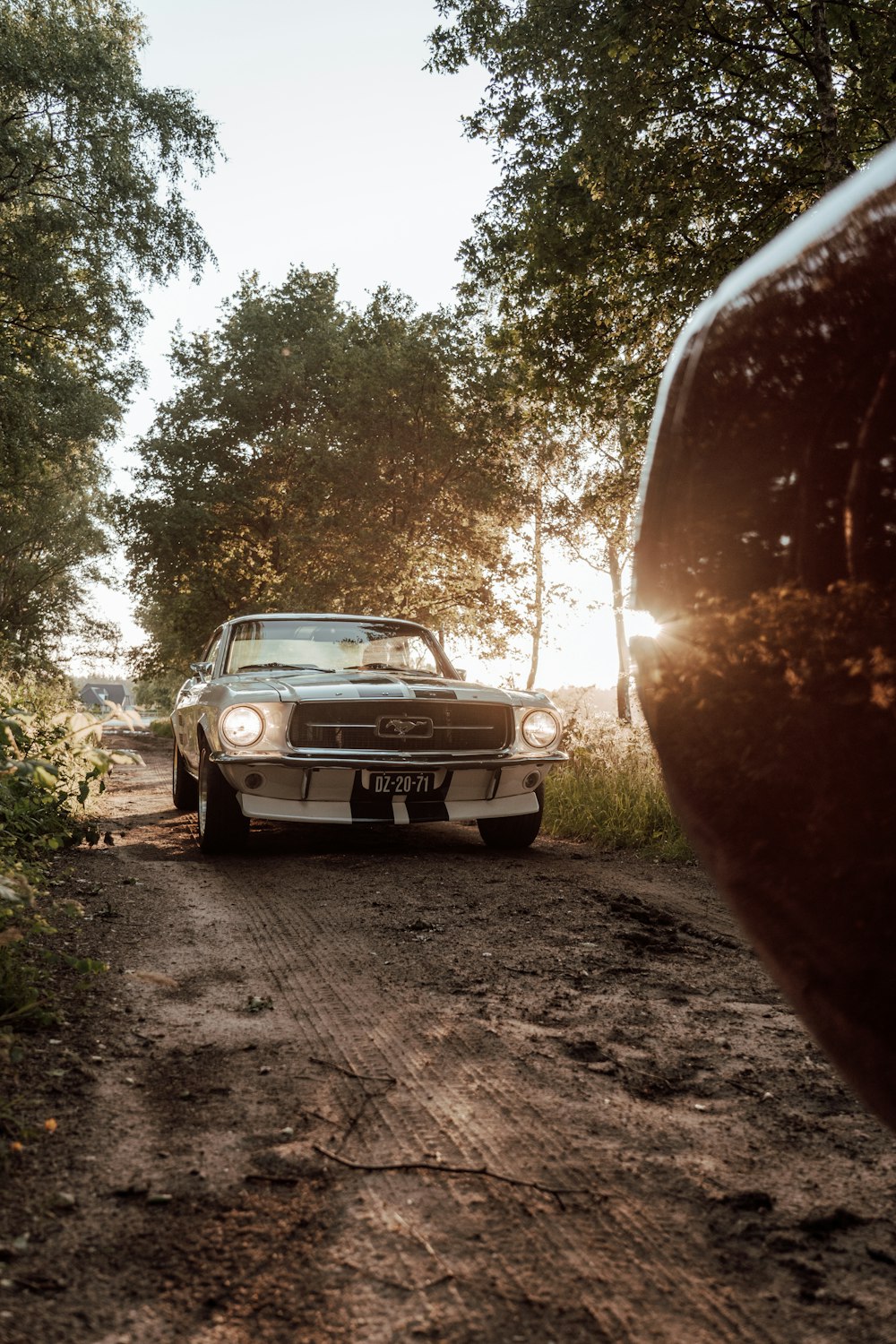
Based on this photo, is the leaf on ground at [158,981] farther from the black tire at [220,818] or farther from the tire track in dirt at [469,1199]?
the black tire at [220,818]

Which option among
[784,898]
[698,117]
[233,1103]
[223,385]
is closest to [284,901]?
[233,1103]

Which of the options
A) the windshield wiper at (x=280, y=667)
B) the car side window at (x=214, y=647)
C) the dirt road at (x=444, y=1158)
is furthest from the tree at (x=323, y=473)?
the dirt road at (x=444, y=1158)

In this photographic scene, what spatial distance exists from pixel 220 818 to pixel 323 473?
1547 cm

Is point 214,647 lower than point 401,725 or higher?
higher

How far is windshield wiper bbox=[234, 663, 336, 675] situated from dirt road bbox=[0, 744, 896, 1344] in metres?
3.22

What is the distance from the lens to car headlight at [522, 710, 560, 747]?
6.03m

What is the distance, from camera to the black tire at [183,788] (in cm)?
814

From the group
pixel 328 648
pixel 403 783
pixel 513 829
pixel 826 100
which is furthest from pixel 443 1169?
pixel 826 100

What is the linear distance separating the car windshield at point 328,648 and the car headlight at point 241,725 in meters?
1.25

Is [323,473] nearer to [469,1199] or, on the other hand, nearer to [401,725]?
[401,725]

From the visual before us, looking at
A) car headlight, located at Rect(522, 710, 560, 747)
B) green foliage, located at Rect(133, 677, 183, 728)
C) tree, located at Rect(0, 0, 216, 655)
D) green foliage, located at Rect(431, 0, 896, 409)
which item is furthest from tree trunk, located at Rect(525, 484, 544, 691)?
green foliage, located at Rect(133, 677, 183, 728)

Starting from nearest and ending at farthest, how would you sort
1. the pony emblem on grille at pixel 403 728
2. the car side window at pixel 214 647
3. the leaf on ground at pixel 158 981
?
the leaf on ground at pixel 158 981 → the pony emblem on grille at pixel 403 728 → the car side window at pixel 214 647

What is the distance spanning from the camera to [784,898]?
0.92 m

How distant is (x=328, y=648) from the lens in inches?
278
